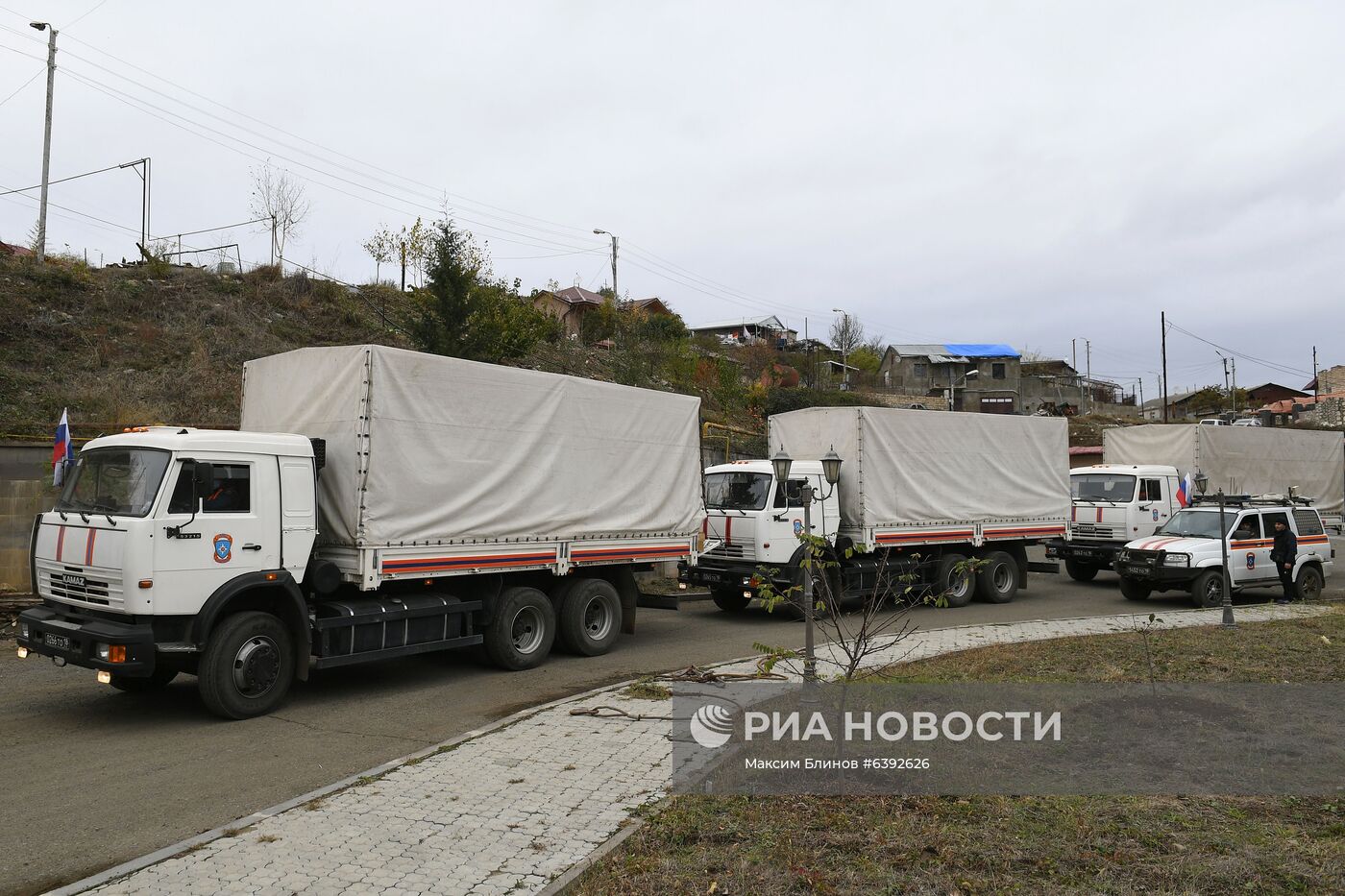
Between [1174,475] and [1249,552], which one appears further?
[1174,475]

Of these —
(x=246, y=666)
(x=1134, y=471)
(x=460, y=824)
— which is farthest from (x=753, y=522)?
(x=1134, y=471)

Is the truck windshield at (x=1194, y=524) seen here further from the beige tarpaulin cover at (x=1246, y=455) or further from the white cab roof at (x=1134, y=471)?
the beige tarpaulin cover at (x=1246, y=455)

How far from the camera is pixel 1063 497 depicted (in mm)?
18719

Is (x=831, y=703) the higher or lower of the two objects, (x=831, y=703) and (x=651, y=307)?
the lower

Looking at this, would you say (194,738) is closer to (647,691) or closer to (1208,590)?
(647,691)

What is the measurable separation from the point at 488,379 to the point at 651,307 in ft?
167

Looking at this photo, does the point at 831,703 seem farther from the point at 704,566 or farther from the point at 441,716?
the point at 704,566

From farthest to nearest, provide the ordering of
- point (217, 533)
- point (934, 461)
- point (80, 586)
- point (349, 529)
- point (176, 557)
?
point (934, 461), point (349, 529), point (217, 533), point (80, 586), point (176, 557)

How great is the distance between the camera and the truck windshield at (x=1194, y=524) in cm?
1673

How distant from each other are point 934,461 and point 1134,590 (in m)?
4.72

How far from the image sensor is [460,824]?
542cm

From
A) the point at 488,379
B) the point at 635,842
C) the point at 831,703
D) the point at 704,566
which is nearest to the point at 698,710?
the point at 831,703

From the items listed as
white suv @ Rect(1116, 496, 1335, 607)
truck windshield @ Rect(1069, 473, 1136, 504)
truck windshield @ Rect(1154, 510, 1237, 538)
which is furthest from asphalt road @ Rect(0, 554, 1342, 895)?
truck windshield @ Rect(1069, 473, 1136, 504)

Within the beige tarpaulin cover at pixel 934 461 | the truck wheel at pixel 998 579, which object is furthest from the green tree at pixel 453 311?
the truck wheel at pixel 998 579
